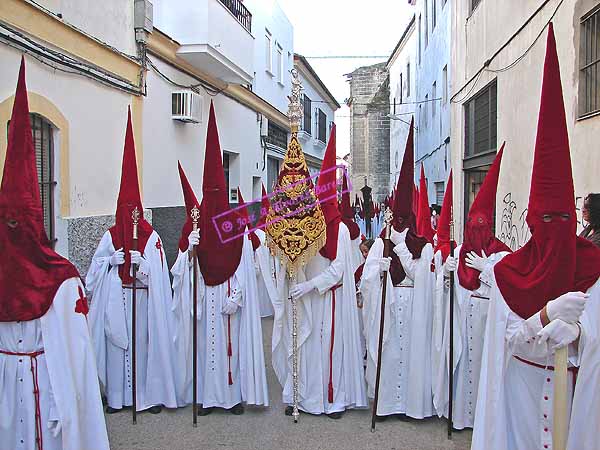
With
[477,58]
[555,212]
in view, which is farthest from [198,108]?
[555,212]

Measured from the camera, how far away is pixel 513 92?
29.2 ft

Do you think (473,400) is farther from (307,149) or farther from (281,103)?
(307,149)

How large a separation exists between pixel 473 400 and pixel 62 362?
353 centimetres

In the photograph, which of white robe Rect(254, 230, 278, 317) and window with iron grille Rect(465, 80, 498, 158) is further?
window with iron grille Rect(465, 80, 498, 158)

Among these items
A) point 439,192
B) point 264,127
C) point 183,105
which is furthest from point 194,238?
point 439,192

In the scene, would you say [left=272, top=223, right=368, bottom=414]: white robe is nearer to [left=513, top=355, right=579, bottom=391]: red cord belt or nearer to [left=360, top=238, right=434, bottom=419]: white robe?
[left=360, top=238, right=434, bottom=419]: white robe

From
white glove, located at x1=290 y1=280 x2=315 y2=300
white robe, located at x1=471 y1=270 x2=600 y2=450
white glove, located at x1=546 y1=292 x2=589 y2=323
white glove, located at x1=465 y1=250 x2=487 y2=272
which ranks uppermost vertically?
white glove, located at x1=465 y1=250 x2=487 y2=272

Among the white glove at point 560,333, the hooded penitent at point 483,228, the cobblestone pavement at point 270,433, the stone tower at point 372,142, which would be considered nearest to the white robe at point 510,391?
the white glove at point 560,333

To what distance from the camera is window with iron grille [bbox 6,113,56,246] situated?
703cm

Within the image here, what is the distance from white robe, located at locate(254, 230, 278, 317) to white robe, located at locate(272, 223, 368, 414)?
43 cm

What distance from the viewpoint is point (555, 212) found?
3.38m

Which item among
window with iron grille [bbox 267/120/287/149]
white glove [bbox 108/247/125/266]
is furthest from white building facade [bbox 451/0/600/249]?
window with iron grille [bbox 267/120/287/149]

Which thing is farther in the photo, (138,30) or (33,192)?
(138,30)

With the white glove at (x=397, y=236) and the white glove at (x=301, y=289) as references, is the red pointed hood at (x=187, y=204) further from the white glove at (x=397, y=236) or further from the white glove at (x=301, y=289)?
the white glove at (x=397, y=236)
